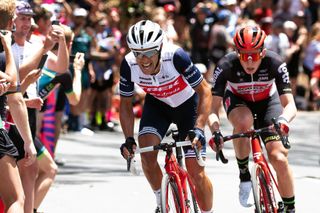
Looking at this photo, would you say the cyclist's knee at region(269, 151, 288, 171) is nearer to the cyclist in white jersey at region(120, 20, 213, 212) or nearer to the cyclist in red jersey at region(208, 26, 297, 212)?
the cyclist in red jersey at region(208, 26, 297, 212)

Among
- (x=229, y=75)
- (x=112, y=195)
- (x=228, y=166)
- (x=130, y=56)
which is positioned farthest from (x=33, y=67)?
(x=228, y=166)

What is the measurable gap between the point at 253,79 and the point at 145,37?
67.5 inches

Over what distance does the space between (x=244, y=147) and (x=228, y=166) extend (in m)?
4.46

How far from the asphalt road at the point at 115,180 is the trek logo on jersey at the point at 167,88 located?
6.70 feet

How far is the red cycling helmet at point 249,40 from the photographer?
30.9 ft

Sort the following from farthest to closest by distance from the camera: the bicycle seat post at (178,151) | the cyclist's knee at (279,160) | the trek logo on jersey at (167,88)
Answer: the cyclist's knee at (279,160)
the trek logo on jersey at (167,88)
the bicycle seat post at (178,151)

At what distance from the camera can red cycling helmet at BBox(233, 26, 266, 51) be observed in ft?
30.9

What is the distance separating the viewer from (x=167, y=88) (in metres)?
9.02

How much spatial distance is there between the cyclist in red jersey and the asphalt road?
4.19 ft

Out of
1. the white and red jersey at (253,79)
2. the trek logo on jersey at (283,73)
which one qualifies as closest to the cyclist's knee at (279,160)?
the white and red jersey at (253,79)

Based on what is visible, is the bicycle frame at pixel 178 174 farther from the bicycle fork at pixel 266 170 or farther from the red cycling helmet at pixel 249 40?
the red cycling helmet at pixel 249 40

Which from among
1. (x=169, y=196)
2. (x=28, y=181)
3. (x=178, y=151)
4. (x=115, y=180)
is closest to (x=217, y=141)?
(x=178, y=151)

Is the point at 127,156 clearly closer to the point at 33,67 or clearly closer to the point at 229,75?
the point at 33,67

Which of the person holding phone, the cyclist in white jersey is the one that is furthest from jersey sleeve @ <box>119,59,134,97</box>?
the person holding phone
